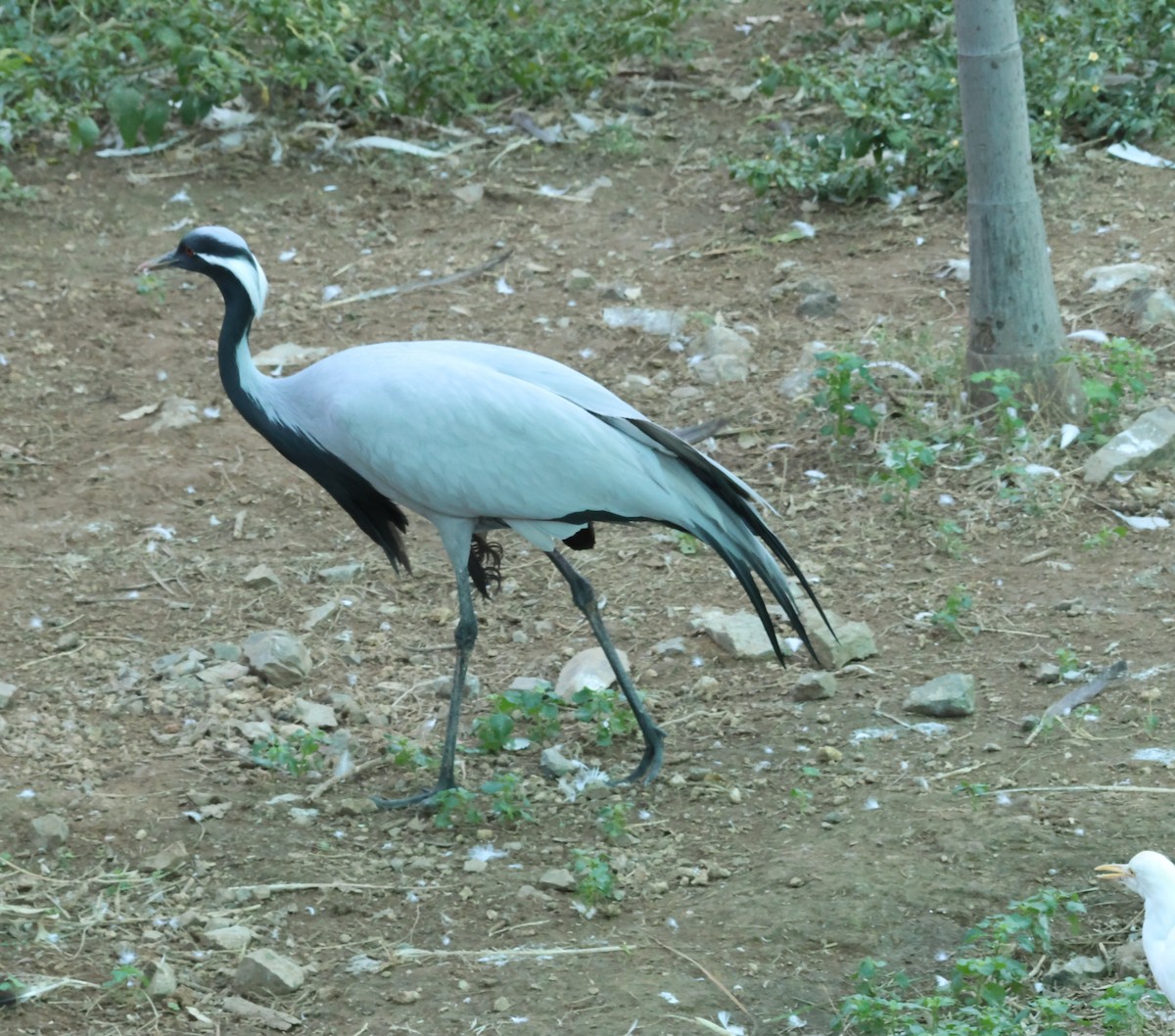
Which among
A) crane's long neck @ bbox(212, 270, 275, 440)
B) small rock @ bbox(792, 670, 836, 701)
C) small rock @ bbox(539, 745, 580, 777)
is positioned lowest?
small rock @ bbox(539, 745, 580, 777)

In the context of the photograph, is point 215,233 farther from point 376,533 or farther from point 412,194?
point 412,194

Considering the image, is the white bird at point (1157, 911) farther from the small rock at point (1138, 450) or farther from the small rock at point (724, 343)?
the small rock at point (724, 343)

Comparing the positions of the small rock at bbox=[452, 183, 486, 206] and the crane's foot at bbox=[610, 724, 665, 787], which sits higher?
the small rock at bbox=[452, 183, 486, 206]

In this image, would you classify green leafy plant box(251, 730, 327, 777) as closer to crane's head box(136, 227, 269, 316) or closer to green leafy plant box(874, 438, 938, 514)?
crane's head box(136, 227, 269, 316)

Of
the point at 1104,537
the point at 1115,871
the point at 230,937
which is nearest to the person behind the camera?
the point at 1115,871

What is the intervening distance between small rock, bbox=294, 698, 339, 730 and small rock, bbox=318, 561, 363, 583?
2.62 ft

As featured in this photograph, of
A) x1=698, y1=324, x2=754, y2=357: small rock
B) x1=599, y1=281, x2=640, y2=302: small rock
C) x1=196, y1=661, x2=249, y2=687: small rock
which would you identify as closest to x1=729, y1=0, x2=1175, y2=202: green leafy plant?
x1=599, y1=281, x2=640, y2=302: small rock

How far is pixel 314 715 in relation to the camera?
4.77m

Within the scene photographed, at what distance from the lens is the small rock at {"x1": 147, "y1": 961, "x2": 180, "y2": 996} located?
11.3ft

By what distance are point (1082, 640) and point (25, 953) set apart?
9.88 ft

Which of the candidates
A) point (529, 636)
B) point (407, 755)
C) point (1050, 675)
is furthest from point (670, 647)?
point (1050, 675)

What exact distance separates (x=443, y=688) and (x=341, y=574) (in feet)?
2.57

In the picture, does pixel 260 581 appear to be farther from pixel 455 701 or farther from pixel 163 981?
pixel 163 981

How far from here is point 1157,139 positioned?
25.2 feet
